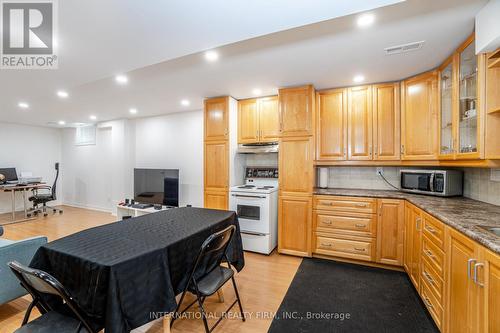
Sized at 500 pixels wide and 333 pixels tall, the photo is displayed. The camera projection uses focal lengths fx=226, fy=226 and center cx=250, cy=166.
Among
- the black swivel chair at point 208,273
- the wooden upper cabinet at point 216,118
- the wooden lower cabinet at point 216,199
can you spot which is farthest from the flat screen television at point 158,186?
the black swivel chair at point 208,273

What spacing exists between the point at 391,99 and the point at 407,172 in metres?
0.99

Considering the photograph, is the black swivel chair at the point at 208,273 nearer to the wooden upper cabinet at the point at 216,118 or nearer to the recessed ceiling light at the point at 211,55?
the recessed ceiling light at the point at 211,55

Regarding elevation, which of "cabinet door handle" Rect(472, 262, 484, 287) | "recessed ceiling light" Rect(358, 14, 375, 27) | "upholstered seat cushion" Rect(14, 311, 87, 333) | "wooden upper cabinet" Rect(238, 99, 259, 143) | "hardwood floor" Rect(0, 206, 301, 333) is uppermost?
"recessed ceiling light" Rect(358, 14, 375, 27)

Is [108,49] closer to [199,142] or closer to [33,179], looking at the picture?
[199,142]

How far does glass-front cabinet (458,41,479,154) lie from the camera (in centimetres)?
193

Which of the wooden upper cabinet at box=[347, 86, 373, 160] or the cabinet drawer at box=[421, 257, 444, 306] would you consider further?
the wooden upper cabinet at box=[347, 86, 373, 160]

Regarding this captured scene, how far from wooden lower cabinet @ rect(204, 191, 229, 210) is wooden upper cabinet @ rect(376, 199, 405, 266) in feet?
7.12

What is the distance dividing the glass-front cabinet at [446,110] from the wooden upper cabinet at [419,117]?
97 mm

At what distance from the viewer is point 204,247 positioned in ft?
4.91

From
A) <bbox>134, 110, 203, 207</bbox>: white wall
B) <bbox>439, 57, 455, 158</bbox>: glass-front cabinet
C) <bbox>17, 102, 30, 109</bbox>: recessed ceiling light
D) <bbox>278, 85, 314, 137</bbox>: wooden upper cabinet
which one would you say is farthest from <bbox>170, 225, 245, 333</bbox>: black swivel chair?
<bbox>17, 102, 30, 109</bbox>: recessed ceiling light

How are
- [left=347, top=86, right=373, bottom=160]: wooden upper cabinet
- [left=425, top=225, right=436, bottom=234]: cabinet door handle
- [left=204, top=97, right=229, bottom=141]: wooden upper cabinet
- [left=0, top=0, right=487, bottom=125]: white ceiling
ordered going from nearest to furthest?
[left=0, top=0, right=487, bottom=125]: white ceiling → [left=425, top=225, right=436, bottom=234]: cabinet door handle → [left=347, top=86, right=373, bottom=160]: wooden upper cabinet → [left=204, top=97, right=229, bottom=141]: wooden upper cabinet

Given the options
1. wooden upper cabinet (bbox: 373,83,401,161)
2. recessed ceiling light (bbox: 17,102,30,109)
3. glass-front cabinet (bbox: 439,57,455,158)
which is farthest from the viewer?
recessed ceiling light (bbox: 17,102,30,109)

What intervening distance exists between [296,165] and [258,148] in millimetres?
709

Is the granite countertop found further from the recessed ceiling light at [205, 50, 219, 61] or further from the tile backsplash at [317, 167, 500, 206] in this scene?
the recessed ceiling light at [205, 50, 219, 61]
